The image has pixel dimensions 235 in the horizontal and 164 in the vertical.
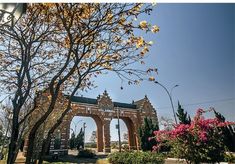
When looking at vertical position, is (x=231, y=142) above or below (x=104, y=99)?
below

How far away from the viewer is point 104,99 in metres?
43.1

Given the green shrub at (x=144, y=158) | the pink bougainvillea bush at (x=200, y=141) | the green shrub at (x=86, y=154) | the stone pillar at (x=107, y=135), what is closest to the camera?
the pink bougainvillea bush at (x=200, y=141)

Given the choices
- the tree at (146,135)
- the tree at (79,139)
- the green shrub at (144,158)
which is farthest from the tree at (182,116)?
the tree at (79,139)

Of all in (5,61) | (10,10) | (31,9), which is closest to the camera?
(10,10)

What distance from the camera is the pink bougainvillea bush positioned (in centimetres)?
866

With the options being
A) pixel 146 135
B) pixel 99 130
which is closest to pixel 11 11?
pixel 146 135

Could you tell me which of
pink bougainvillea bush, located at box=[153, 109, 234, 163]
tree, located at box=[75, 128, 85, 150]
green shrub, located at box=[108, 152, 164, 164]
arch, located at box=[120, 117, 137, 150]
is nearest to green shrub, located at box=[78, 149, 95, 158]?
green shrub, located at box=[108, 152, 164, 164]

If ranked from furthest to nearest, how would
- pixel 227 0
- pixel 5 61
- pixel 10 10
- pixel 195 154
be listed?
pixel 5 61, pixel 195 154, pixel 227 0, pixel 10 10

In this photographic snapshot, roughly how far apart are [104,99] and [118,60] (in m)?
35.8

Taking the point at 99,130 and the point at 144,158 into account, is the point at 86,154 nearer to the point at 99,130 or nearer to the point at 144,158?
the point at 99,130

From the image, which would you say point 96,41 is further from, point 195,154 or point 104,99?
point 104,99

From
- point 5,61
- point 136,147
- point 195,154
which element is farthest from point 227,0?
point 136,147

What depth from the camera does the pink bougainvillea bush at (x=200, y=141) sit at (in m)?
8.66

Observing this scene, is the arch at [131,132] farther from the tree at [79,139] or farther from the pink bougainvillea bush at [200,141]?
the pink bougainvillea bush at [200,141]
